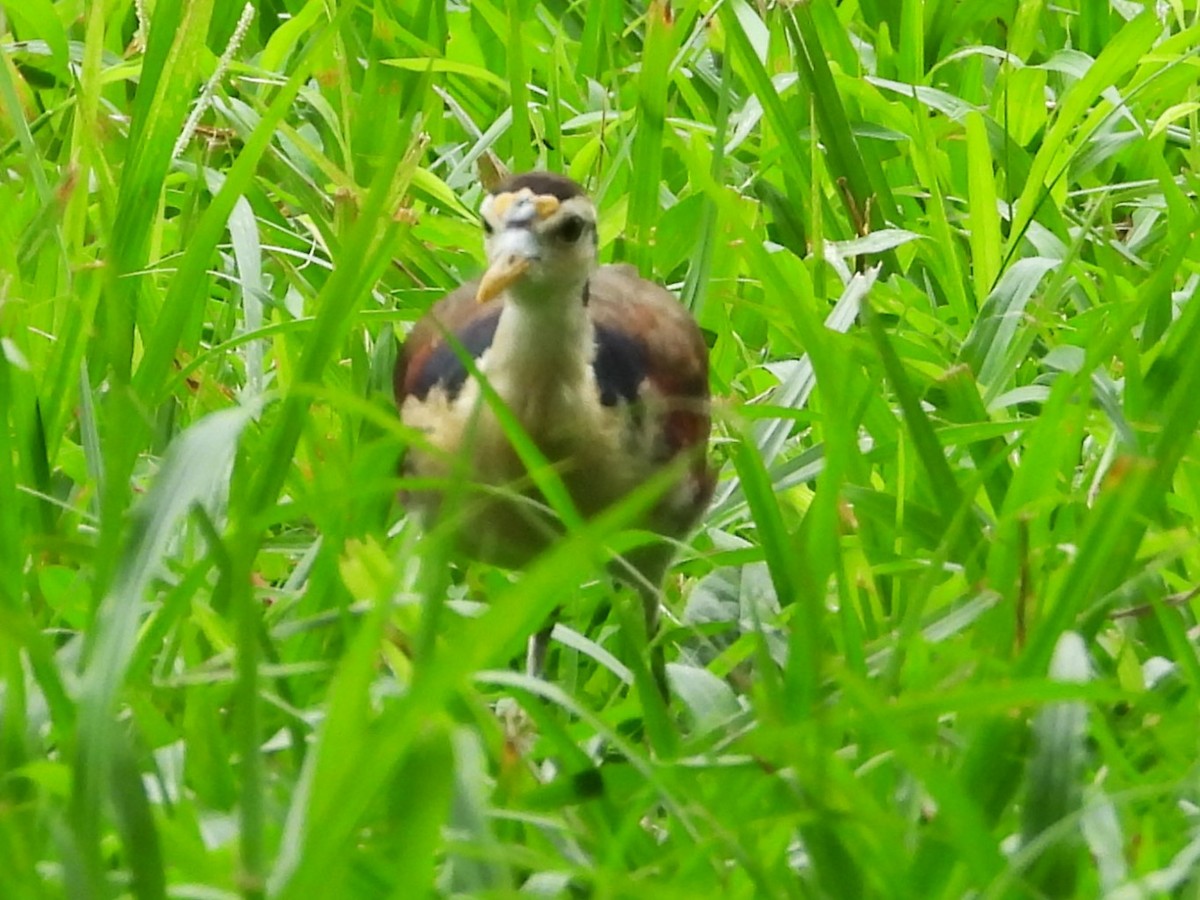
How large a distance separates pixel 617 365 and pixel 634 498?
118 cm

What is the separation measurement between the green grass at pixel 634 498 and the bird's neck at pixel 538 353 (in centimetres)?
17

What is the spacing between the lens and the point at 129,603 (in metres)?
1.36

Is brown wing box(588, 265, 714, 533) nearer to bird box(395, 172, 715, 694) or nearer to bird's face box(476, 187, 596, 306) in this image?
bird box(395, 172, 715, 694)

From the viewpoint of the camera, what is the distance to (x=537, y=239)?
2.24 metres

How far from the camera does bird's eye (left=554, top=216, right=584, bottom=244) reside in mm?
2260

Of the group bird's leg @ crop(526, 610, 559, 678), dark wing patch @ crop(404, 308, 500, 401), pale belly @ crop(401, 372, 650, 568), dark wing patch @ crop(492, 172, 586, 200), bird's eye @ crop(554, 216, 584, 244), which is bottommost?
bird's leg @ crop(526, 610, 559, 678)

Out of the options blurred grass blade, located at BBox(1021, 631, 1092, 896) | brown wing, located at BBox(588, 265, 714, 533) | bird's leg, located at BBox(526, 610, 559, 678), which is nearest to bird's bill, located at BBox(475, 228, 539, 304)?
brown wing, located at BBox(588, 265, 714, 533)

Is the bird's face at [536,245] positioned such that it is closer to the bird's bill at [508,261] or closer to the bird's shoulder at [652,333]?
the bird's bill at [508,261]

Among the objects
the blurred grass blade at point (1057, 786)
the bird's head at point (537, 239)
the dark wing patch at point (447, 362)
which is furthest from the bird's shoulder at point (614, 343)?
the blurred grass blade at point (1057, 786)

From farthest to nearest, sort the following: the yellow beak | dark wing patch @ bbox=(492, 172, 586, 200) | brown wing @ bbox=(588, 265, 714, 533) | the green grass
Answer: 1. brown wing @ bbox=(588, 265, 714, 533)
2. dark wing patch @ bbox=(492, 172, 586, 200)
3. the yellow beak
4. the green grass

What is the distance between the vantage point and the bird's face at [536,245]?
7.27 feet

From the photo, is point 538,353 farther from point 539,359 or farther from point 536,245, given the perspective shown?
point 536,245

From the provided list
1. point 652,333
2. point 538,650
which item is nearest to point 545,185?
point 652,333

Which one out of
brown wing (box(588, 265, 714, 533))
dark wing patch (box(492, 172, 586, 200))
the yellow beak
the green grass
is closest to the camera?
the green grass
